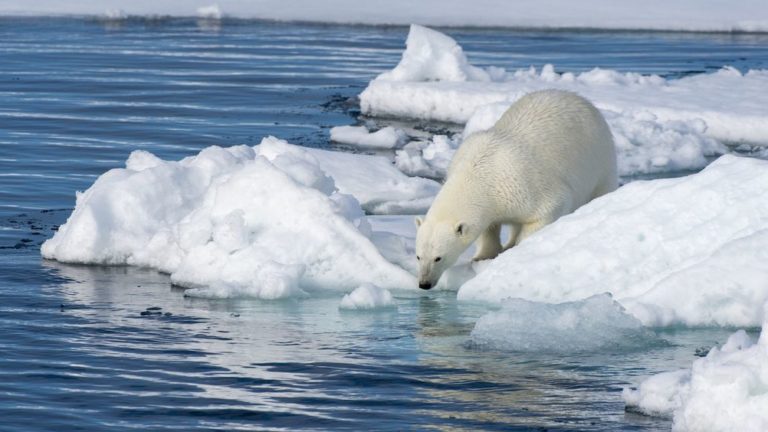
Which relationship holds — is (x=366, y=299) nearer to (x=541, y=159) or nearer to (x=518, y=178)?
(x=518, y=178)

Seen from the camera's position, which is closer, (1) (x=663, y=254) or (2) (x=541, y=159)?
(1) (x=663, y=254)

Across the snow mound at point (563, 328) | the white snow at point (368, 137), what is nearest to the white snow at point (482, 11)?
the white snow at point (368, 137)

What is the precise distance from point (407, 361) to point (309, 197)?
191 centimetres

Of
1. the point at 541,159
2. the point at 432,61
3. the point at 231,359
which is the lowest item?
the point at 231,359

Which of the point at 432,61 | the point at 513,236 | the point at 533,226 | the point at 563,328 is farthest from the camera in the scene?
the point at 432,61

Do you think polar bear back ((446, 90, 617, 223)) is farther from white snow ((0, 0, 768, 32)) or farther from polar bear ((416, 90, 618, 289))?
white snow ((0, 0, 768, 32))

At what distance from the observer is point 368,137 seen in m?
13.4

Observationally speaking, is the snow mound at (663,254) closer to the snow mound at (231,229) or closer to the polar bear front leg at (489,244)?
the polar bear front leg at (489,244)

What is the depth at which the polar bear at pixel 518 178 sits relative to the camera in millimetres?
7574

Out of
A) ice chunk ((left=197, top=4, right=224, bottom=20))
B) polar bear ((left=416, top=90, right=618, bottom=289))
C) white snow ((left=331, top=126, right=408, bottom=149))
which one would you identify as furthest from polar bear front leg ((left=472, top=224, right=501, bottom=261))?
ice chunk ((left=197, top=4, right=224, bottom=20))

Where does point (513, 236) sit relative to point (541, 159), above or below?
below

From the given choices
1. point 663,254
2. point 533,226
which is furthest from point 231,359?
point 533,226

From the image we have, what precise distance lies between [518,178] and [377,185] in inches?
91.8

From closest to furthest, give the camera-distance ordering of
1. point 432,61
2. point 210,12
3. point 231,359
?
point 231,359 < point 432,61 < point 210,12
